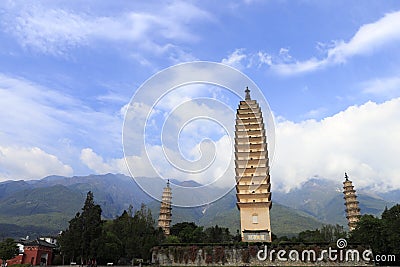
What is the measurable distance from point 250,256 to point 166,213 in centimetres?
3427

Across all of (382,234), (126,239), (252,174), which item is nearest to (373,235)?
(382,234)

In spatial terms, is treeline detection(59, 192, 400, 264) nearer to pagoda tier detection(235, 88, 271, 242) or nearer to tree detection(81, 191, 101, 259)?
tree detection(81, 191, 101, 259)

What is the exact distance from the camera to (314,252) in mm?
32906

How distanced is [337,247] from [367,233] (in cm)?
778

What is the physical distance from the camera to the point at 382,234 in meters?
36.2

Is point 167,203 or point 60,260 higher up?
point 167,203

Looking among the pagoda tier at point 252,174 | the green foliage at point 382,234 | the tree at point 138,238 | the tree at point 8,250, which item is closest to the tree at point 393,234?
the green foliage at point 382,234

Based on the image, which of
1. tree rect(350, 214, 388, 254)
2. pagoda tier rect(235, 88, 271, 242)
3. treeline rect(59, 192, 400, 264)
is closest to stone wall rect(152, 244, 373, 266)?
treeline rect(59, 192, 400, 264)

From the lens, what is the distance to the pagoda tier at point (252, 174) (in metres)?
48.5

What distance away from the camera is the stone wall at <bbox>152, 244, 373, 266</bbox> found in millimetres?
32375

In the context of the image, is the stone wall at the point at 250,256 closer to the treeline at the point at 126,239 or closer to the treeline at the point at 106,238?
the treeline at the point at 126,239

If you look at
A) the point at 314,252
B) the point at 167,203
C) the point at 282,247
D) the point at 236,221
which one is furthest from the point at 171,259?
the point at 236,221

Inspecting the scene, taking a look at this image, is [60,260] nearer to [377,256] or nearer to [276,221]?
[377,256]

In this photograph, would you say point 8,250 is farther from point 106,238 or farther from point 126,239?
point 126,239
